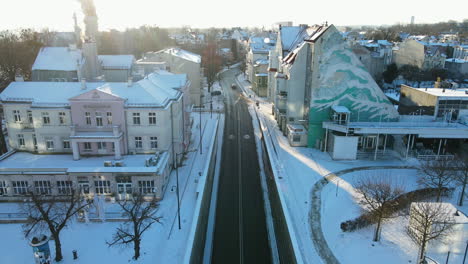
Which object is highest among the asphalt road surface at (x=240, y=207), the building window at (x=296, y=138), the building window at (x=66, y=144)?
the building window at (x=66, y=144)

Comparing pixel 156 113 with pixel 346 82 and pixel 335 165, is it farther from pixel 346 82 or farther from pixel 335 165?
pixel 346 82

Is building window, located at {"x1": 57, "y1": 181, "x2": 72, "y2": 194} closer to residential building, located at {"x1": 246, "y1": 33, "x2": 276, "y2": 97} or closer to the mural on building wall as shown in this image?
the mural on building wall

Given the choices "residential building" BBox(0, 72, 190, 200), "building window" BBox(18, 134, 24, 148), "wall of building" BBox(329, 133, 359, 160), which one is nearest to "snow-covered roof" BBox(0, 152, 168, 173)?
"residential building" BBox(0, 72, 190, 200)

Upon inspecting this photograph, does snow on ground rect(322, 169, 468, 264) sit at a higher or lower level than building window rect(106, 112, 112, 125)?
lower

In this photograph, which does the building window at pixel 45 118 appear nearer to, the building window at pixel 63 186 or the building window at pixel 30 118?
the building window at pixel 30 118

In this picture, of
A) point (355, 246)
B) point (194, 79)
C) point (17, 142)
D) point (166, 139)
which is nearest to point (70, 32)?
point (194, 79)

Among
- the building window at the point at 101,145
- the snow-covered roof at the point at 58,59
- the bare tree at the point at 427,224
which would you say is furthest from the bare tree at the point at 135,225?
the snow-covered roof at the point at 58,59
